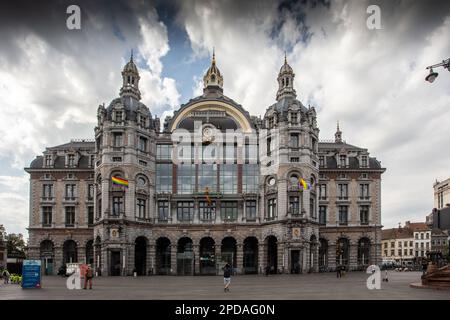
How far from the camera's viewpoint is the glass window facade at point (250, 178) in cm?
6479

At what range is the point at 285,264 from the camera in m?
59.2

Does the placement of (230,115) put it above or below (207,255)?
above

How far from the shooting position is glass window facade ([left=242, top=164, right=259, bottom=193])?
6479cm

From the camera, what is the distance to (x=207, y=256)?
64.8 m

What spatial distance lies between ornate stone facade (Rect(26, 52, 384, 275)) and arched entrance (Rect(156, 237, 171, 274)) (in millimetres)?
166

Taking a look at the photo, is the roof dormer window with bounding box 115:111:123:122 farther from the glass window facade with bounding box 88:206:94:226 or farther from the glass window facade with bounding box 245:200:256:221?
the glass window facade with bounding box 245:200:256:221

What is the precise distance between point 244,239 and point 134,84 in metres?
28.2

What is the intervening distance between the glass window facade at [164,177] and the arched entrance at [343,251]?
2781 cm

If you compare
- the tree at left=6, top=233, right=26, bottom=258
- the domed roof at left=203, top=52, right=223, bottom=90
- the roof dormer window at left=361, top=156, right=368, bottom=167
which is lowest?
the tree at left=6, top=233, right=26, bottom=258

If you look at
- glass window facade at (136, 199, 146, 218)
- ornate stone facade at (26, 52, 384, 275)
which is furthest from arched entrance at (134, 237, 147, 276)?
glass window facade at (136, 199, 146, 218)

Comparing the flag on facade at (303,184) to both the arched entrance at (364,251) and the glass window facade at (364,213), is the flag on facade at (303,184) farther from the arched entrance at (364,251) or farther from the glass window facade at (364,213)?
the arched entrance at (364,251)

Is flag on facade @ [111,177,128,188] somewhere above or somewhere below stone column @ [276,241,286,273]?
above
